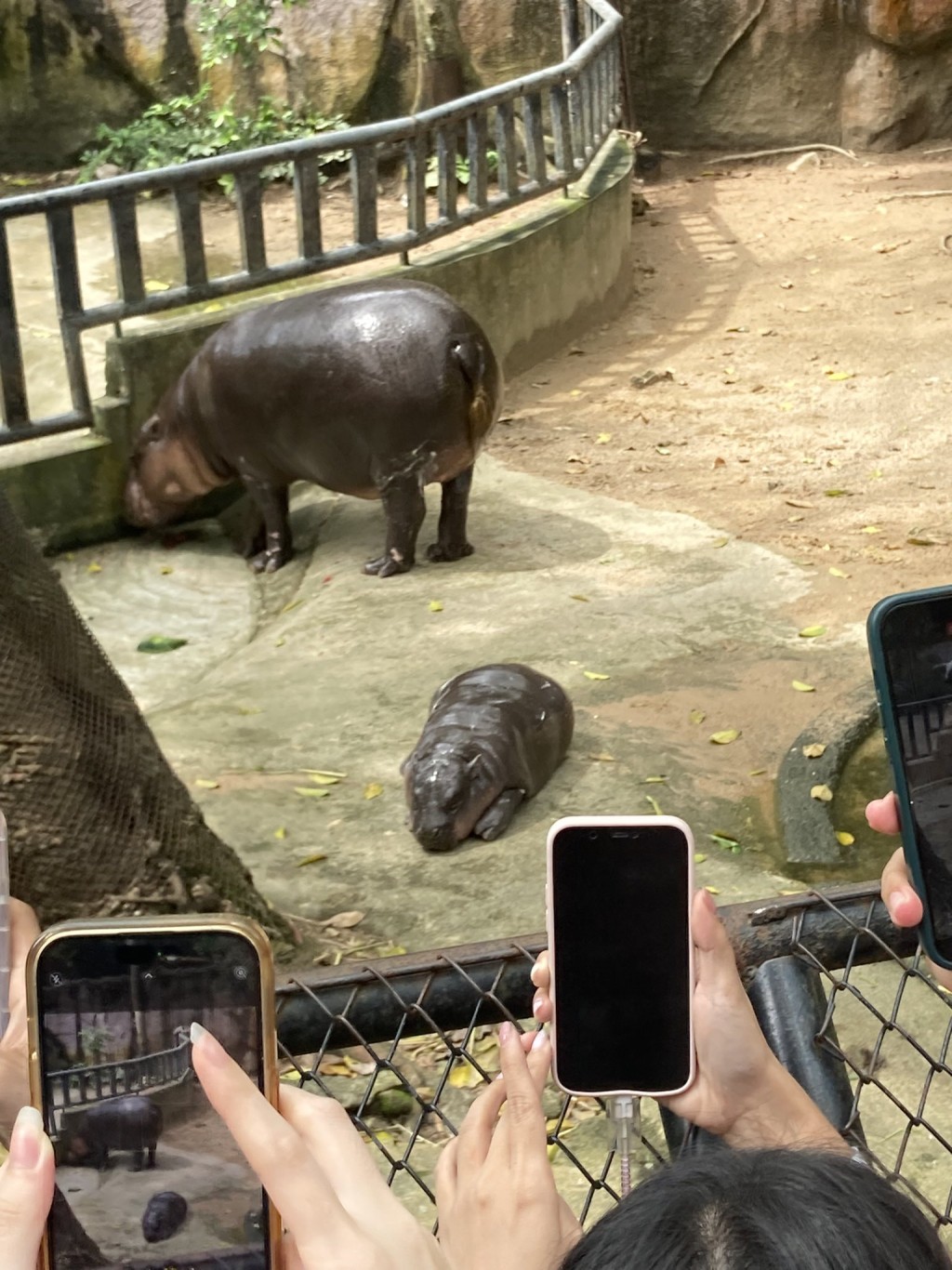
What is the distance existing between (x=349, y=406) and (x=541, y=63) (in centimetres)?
608

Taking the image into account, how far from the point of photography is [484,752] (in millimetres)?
4371

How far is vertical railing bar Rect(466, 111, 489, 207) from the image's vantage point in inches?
322

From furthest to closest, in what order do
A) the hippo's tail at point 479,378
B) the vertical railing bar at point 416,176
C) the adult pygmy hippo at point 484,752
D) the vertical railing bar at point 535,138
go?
the vertical railing bar at point 535,138 < the vertical railing bar at point 416,176 < the hippo's tail at point 479,378 < the adult pygmy hippo at point 484,752

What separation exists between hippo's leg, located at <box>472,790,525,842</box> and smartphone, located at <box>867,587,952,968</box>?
2956 millimetres

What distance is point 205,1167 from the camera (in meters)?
1.08

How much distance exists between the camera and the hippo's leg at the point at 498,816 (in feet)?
14.3

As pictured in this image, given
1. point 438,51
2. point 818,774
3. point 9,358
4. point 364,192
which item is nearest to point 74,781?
point 818,774

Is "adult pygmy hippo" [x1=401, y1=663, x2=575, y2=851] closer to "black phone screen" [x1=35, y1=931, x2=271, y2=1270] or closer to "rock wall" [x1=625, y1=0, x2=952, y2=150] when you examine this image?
"black phone screen" [x1=35, y1=931, x2=271, y2=1270]

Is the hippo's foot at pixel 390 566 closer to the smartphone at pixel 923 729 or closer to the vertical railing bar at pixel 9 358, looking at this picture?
the vertical railing bar at pixel 9 358

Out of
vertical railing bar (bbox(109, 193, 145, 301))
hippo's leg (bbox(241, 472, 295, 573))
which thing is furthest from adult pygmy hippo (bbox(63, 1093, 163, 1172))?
vertical railing bar (bbox(109, 193, 145, 301))

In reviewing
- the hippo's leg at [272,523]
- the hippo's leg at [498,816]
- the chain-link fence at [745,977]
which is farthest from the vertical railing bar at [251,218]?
the chain-link fence at [745,977]

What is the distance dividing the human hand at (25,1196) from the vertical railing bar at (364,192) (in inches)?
280

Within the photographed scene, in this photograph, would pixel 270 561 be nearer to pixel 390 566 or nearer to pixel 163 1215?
pixel 390 566

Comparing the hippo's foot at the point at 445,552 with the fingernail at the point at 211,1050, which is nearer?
the fingernail at the point at 211,1050
